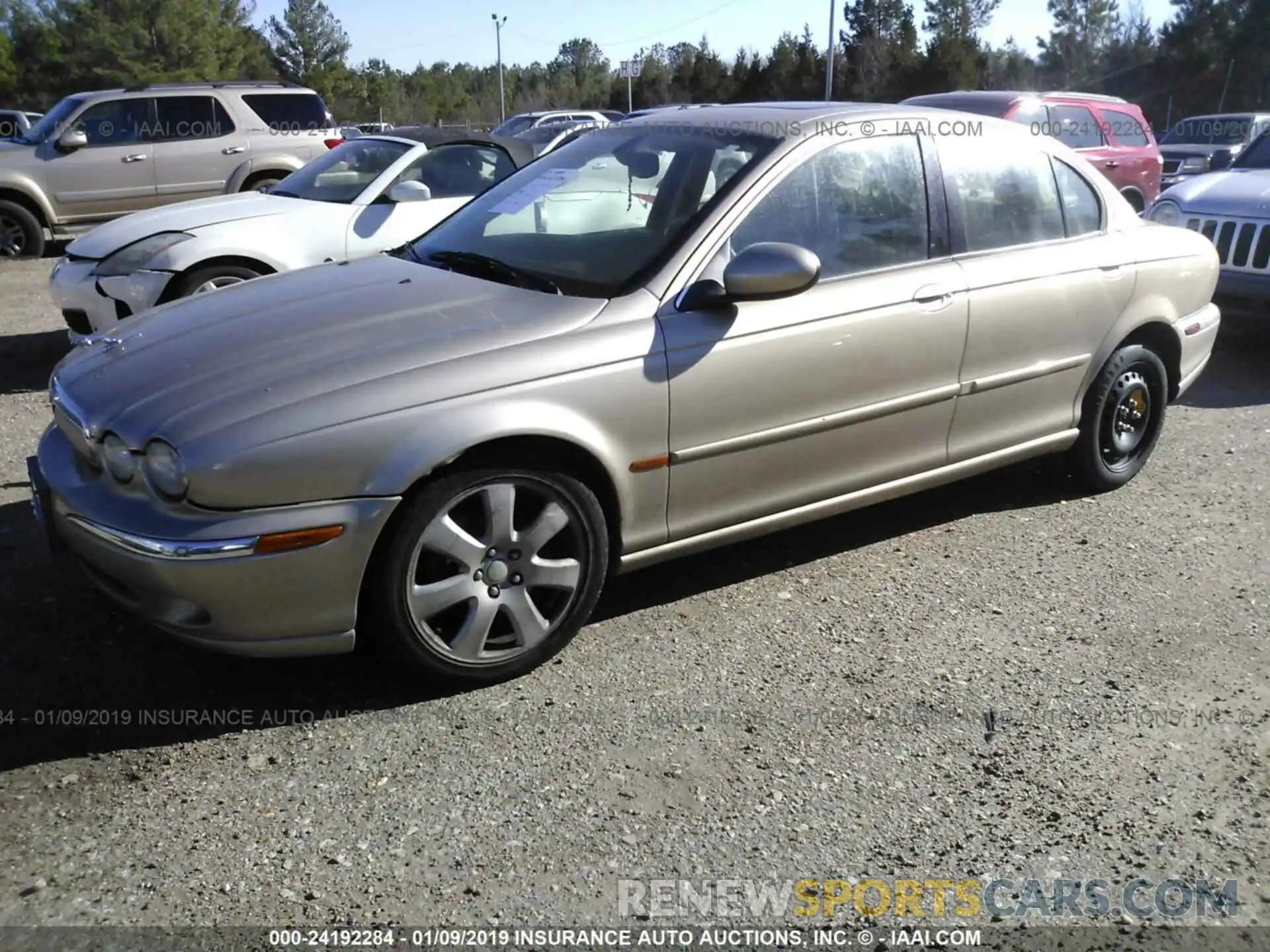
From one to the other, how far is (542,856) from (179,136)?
39.2 ft

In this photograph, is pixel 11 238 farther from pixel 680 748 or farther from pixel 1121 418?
pixel 680 748

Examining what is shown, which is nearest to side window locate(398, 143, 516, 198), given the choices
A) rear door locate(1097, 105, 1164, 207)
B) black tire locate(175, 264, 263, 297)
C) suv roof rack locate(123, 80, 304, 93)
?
black tire locate(175, 264, 263, 297)

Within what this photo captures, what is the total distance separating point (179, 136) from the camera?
40.8ft

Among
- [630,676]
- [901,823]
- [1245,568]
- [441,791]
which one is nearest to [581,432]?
[630,676]

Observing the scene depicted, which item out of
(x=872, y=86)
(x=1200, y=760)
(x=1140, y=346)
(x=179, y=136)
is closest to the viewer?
(x=1200, y=760)

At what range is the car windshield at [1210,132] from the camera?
61.8 ft

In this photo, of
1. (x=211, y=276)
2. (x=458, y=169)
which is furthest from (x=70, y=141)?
(x=211, y=276)

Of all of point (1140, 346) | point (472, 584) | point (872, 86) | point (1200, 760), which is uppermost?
point (872, 86)

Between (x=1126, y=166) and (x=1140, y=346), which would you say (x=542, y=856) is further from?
(x=1126, y=166)

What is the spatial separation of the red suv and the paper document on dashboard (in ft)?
23.7

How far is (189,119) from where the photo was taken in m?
12.5

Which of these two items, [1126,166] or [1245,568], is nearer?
[1245,568]

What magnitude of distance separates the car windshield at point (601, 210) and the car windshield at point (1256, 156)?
6297 millimetres

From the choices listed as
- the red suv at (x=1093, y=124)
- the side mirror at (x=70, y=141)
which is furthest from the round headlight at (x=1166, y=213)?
the side mirror at (x=70, y=141)
